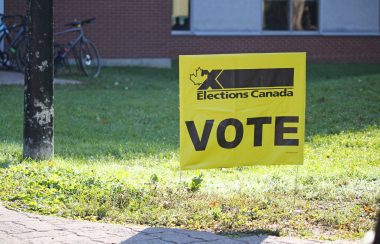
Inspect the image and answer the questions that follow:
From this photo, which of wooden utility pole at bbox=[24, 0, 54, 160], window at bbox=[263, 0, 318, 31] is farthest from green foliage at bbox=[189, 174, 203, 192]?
window at bbox=[263, 0, 318, 31]

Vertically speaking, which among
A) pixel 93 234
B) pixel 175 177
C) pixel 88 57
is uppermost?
pixel 88 57

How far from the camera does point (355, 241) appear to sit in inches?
219

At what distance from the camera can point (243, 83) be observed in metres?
6.80

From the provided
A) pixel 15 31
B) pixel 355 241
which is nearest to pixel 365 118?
pixel 355 241

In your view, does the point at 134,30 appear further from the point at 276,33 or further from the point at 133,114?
the point at 133,114

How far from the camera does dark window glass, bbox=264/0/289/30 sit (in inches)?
926

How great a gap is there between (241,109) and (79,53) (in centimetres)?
1074

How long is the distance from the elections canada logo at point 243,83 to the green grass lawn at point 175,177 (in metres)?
0.87

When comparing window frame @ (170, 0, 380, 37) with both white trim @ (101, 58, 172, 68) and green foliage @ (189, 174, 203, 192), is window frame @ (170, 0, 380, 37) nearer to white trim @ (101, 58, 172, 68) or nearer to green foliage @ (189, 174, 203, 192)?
white trim @ (101, 58, 172, 68)

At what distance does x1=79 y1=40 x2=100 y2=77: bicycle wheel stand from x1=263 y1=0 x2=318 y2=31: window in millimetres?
7481

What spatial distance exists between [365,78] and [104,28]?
7.86 metres

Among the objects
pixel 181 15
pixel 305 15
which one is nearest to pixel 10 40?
pixel 181 15

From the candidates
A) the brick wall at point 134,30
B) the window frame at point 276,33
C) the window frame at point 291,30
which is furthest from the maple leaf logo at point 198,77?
the window frame at point 291,30

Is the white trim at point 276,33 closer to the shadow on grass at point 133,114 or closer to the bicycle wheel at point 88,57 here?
the bicycle wheel at point 88,57
